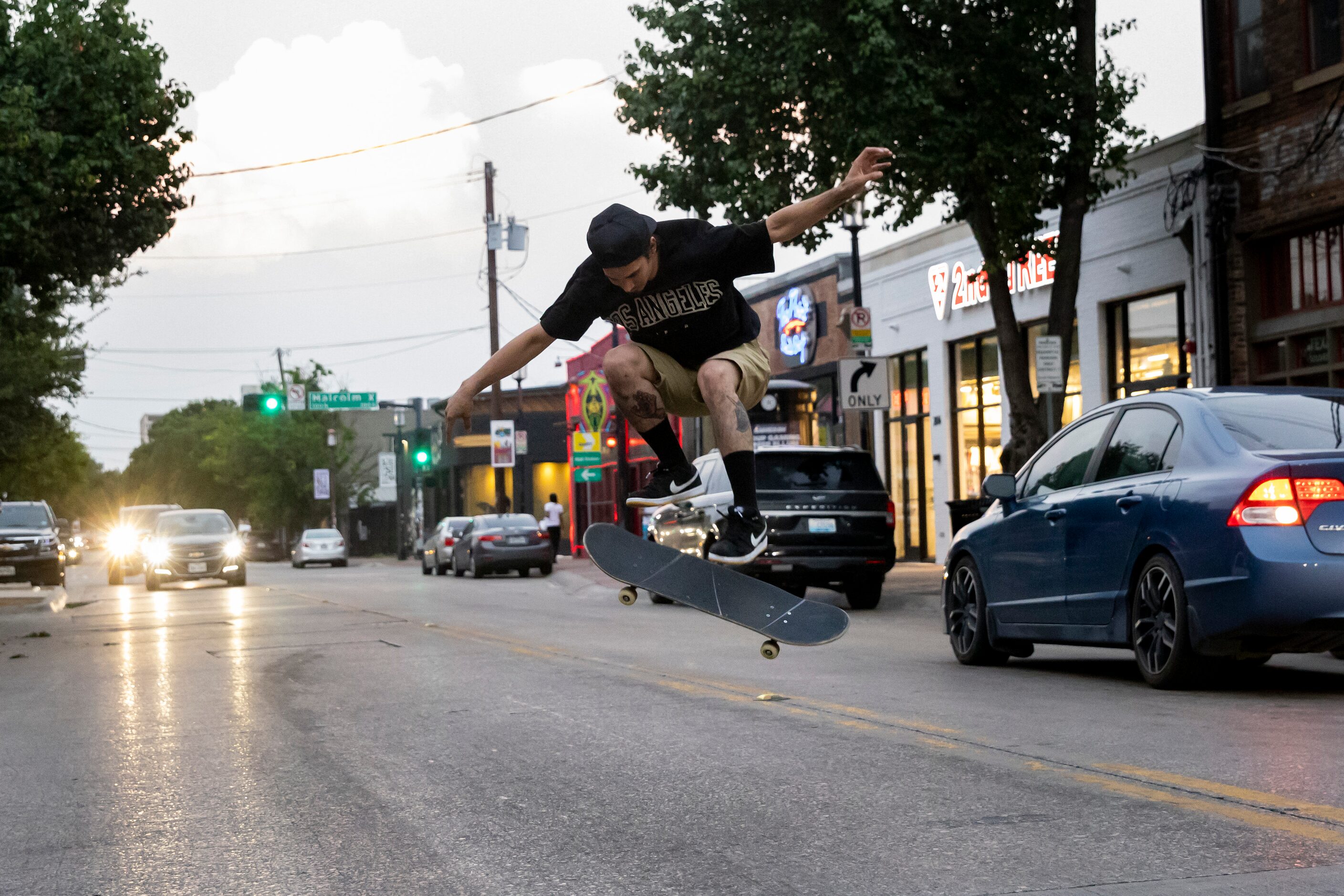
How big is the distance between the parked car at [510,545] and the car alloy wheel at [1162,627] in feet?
81.6

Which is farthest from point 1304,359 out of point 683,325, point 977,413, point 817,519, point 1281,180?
point 683,325

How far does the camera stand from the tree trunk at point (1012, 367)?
62.0 ft

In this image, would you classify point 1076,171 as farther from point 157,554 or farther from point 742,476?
point 157,554

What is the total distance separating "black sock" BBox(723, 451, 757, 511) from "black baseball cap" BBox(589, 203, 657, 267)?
106cm

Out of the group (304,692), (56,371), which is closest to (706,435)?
(56,371)

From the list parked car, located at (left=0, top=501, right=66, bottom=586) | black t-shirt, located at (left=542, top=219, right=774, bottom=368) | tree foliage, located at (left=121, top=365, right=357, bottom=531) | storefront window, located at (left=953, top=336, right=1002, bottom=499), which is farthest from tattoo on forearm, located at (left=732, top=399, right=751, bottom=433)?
tree foliage, located at (left=121, top=365, right=357, bottom=531)

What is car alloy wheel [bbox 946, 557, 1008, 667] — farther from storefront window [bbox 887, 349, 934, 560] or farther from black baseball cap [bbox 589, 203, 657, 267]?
storefront window [bbox 887, 349, 934, 560]

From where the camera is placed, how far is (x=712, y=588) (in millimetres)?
6480

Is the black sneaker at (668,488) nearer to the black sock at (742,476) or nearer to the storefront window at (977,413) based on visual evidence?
the black sock at (742,476)

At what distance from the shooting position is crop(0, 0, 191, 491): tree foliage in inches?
677

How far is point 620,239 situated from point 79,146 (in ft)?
49.3

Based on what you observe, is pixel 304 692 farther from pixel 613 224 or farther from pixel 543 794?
pixel 613 224

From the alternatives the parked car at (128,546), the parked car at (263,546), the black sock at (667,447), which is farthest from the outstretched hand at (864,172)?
the parked car at (263,546)

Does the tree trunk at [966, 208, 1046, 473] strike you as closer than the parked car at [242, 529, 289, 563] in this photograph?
Yes
